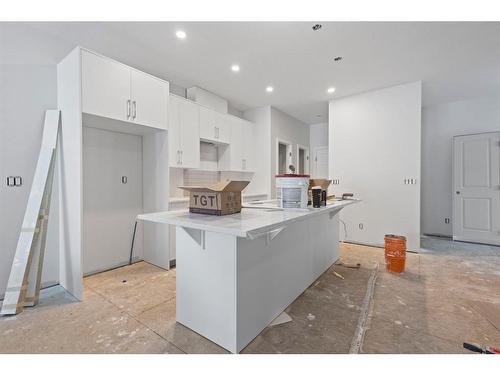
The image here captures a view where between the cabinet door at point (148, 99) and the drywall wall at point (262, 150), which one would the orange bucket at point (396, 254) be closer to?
the drywall wall at point (262, 150)

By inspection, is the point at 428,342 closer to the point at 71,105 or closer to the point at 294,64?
the point at 294,64

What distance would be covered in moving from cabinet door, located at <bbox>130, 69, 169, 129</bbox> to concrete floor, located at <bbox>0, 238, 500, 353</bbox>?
197 cm

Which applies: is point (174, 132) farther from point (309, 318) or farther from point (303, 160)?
point (303, 160)

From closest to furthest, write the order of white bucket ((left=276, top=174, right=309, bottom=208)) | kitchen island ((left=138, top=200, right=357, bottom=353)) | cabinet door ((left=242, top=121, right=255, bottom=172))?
1. kitchen island ((left=138, top=200, right=357, bottom=353))
2. white bucket ((left=276, top=174, right=309, bottom=208))
3. cabinet door ((left=242, top=121, right=255, bottom=172))

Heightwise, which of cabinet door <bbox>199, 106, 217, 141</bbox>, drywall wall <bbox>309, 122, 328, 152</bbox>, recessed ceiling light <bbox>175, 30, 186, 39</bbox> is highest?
recessed ceiling light <bbox>175, 30, 186, 39</bbox>

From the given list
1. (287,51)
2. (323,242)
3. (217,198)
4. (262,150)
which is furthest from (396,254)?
(262,150)

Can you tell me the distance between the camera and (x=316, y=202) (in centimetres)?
226

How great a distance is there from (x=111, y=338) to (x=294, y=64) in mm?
3715

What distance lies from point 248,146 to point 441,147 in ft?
13.7

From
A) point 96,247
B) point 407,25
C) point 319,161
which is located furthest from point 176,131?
point 319,161

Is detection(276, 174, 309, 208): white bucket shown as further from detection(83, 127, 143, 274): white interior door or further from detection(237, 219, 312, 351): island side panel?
detection(83, 127, 143, 274): white interior door

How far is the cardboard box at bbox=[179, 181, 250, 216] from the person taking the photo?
174 centimetres

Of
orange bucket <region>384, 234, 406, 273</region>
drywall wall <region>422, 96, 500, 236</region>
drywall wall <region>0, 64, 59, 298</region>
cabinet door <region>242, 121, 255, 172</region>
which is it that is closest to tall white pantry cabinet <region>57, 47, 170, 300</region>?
drywall wall <region>0, 64, 59, 298</region>

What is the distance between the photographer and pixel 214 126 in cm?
423
